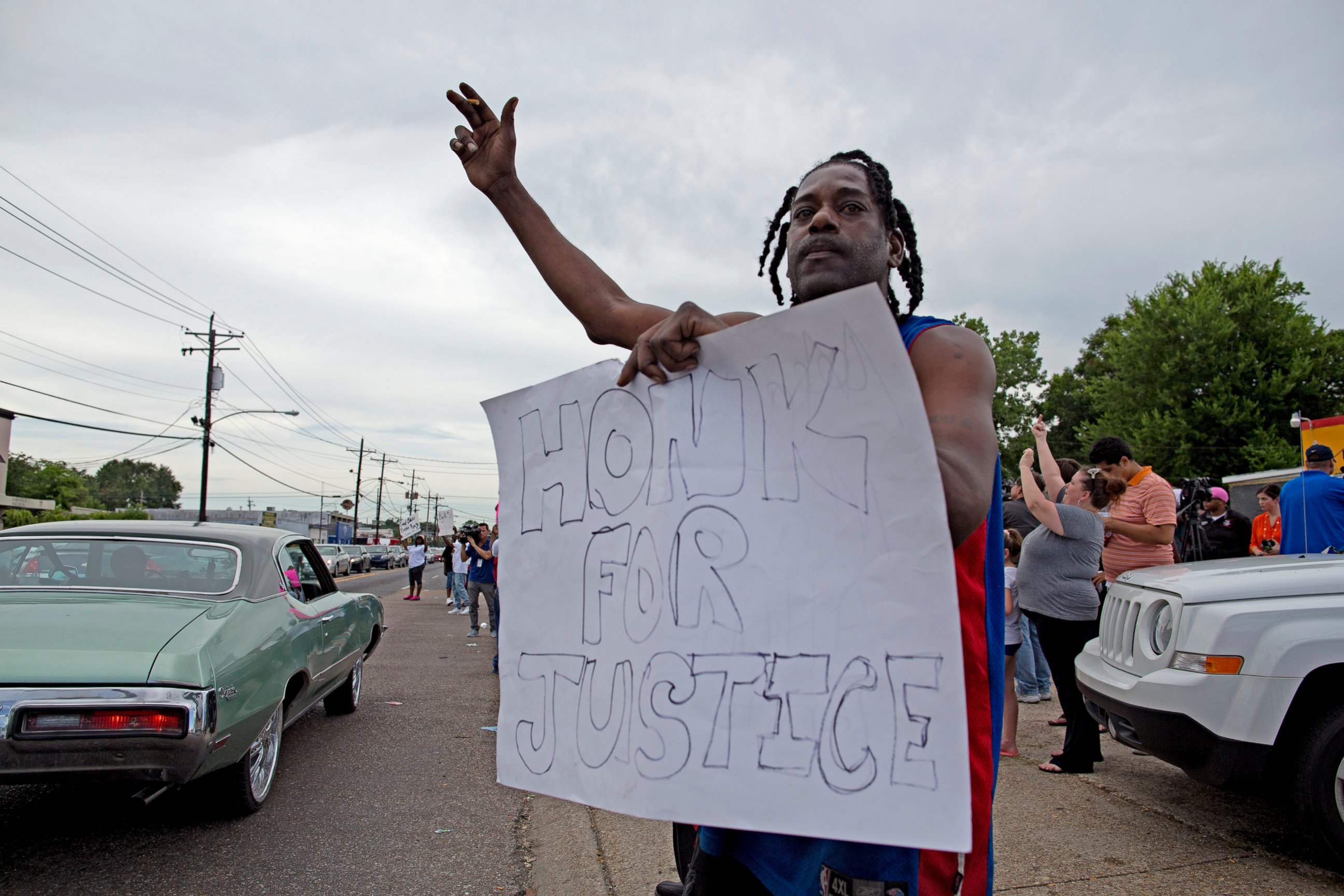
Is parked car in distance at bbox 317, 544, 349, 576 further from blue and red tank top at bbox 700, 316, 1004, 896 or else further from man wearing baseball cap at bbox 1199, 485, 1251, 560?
blue and red tank top at bbox 700, 316, 1004, 896

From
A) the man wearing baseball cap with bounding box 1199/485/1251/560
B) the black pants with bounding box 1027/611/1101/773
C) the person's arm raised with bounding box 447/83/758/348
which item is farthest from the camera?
the man wearing baseball cap with bounding box 1199/485/1251/560

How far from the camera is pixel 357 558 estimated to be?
42.8m

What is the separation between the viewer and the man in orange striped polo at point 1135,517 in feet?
16.3

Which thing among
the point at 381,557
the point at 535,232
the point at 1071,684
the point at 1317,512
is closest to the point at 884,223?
the point at 535,232

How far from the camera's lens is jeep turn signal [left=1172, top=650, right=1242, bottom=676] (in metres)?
3.41

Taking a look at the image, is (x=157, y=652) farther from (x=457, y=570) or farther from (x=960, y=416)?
(x=457, y=570)

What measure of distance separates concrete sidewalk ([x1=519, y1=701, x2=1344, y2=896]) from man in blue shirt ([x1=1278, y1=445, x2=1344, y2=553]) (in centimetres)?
221

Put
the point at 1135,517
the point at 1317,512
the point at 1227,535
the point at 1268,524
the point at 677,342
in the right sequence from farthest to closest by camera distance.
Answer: the point at 1268,524 < the point at 1227,535 < the point at 1317,512 < the point at 1135,517 < the point at 677,342

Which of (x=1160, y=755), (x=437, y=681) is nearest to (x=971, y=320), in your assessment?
(x=437, y=681)

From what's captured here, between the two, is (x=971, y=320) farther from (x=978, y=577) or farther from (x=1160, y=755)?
(x=978, y=577)

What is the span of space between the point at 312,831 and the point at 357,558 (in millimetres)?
41466

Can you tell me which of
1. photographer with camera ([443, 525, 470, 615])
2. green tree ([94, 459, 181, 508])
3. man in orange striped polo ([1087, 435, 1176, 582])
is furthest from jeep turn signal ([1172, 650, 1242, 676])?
green tree ([94, 459, 181, 508])

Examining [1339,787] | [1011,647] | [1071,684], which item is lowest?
[1339,787]

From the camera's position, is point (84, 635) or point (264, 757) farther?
point (264, 757)
